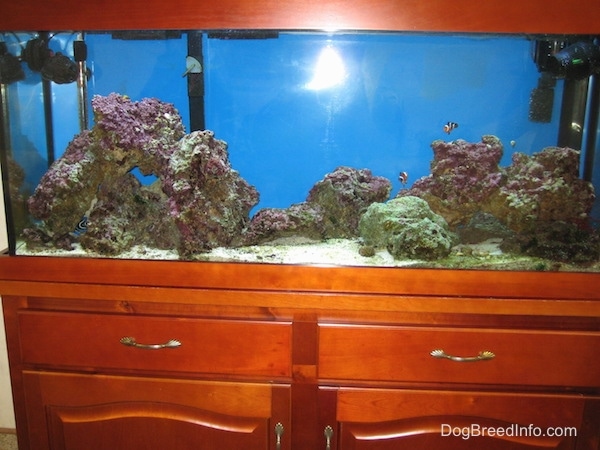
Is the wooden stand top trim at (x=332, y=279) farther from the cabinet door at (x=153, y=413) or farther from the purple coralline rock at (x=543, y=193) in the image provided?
the cabinet door at (x=153, y=413)

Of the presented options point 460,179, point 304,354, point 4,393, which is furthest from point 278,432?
point 4,393

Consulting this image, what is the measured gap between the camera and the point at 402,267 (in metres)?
1.25

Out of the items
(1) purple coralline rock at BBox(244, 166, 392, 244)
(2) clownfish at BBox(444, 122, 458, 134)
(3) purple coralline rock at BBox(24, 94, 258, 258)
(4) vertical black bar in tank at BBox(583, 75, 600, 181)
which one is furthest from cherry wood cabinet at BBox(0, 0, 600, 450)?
(2) clownfish at BBox(444, 122, 458, 134)

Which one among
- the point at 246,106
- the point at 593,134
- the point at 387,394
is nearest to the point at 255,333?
the point at 387,394

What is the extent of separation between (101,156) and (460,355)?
1.30 meters

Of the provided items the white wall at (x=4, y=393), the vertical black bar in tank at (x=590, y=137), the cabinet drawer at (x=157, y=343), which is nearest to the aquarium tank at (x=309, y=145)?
the vertical black bar in tank at (x=590, y=137)

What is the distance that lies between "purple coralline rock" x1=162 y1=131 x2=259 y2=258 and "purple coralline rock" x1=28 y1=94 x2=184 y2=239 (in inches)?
3.2

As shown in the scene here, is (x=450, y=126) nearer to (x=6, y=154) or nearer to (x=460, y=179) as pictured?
(x=460, y=179)

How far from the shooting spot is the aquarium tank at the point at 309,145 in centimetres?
129

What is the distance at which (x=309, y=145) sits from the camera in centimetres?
144

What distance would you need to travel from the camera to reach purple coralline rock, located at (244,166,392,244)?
143cm

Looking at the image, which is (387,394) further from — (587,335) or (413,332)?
(587,335)

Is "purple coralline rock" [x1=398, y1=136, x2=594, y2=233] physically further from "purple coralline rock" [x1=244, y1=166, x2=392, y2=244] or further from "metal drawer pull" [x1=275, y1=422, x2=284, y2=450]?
"metal drawer pull" [x1=275, y1=422, x2=284, y2=450]

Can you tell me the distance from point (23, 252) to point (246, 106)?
33.8 inches
